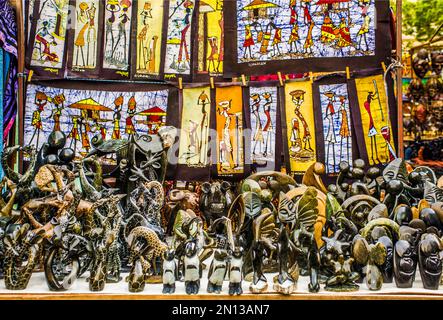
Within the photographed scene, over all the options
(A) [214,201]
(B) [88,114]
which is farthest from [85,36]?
(A) [214,201]

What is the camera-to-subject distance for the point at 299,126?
11.5 feet

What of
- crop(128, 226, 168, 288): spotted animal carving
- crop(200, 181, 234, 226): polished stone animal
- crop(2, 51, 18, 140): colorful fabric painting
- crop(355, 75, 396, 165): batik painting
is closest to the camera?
crop(128, 226, 168, 288): spotted animal carving

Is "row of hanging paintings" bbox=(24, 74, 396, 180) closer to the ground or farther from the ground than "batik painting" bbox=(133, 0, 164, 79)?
closer to the ground

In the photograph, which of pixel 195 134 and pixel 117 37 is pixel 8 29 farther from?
pixel 195 134

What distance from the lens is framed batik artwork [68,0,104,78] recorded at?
3477mm

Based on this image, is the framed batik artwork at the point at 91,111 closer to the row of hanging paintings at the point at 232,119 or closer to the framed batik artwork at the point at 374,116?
the row of hanging paintings at the point at 232,119

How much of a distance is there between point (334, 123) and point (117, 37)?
1.59m

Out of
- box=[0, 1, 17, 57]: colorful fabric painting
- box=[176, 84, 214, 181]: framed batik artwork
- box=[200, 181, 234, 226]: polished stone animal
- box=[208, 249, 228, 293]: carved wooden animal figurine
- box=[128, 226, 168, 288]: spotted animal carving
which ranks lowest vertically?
box=[208, 249, 228, 293]: carved wooden animal figurine

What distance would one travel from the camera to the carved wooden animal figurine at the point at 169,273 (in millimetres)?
1930

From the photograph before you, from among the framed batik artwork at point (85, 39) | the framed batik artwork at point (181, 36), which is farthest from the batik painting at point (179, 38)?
the framed batik artwork at point (85, 39)

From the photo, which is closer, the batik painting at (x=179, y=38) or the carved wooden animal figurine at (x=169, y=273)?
the carved wooden animal figurine at (x=169, y=273)

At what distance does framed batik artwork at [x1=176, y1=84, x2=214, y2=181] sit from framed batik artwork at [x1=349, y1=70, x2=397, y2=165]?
987 millimetres

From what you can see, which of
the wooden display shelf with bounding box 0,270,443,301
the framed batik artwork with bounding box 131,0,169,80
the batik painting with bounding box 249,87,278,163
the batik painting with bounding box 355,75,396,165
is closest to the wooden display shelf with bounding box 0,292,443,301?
the wooden display shelf with bounding box 0,270,443,301

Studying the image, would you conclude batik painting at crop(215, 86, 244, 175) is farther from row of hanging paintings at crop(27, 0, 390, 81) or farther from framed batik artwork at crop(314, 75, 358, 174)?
framed batik artwork at crop(314, 75, 358, 174)
